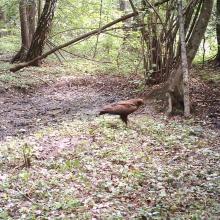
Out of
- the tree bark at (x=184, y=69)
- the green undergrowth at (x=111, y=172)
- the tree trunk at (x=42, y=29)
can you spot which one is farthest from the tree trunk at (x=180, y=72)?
the tree trunk at (x=42, y=29)

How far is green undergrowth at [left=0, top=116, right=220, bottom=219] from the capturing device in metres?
5.84

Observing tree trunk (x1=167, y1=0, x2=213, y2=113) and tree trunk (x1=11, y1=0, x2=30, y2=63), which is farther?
tree trunk (x1=11, y1=0, x2=30, y2=63)

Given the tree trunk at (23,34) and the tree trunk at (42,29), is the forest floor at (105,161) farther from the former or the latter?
the tree trunk at (23,34)

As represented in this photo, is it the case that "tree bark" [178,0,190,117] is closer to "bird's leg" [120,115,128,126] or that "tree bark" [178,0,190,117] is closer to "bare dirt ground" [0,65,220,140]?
"bare dirt ground" [0,65,220,140]

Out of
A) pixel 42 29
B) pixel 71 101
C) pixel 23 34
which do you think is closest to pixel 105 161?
pixel 71 101

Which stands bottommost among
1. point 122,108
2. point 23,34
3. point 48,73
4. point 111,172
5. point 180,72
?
point 111,172

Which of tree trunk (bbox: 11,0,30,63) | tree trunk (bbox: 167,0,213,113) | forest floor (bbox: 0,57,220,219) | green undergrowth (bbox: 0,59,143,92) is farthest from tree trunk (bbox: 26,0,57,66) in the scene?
tree trunk (bbox: 167,0,213,113)

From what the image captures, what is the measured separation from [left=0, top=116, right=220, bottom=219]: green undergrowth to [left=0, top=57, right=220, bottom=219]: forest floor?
0.05ft

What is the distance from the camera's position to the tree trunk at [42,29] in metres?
16.6

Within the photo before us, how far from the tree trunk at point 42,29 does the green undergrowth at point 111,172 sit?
7.79 metres

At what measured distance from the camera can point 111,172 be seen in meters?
7.16

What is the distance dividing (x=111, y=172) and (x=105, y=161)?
0.50 m

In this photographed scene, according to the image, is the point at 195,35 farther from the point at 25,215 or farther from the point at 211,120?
the point at 25,215

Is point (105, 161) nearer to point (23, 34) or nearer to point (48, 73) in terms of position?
point (48, 73)
